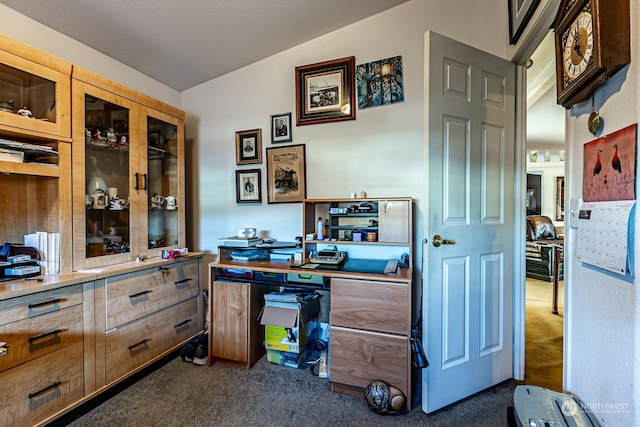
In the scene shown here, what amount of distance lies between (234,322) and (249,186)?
1.21 m

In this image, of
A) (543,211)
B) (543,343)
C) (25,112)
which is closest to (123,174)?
(25,112)

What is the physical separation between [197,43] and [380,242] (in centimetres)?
208

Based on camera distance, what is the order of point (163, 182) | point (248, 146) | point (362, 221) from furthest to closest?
point (248, 146) < point (163, 182) < point (362, 221)

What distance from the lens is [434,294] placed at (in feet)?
5.38

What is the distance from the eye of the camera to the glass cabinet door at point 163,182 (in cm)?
226

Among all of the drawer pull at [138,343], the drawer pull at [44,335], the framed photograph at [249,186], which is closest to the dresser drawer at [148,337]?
the drawer pull at [138,343]

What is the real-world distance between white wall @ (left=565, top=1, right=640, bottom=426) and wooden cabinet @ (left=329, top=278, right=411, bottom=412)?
0.76 metres

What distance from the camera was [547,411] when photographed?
88cm

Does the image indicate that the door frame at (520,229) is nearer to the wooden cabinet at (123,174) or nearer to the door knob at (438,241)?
the door knob at (438,241)

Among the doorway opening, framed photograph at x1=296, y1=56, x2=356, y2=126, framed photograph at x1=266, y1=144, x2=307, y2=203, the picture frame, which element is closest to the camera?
the picture frame

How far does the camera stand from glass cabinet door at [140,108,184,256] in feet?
7.42

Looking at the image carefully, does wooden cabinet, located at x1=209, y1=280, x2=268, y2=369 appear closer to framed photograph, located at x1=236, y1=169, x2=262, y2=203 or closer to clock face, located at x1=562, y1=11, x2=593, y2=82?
framed photograph, located at x1=236, y1=169, x2=262, y2=203

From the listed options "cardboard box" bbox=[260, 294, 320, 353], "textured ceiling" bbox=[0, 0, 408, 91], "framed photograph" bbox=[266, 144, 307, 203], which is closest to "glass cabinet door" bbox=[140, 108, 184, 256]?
"textured ceiling" bbox=[0, 0, 408, 91]

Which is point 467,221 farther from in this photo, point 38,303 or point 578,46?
point 38,303
